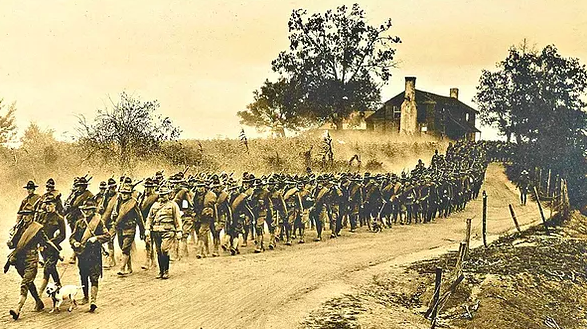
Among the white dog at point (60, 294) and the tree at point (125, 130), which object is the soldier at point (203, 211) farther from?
the white dog at point (60, 294)

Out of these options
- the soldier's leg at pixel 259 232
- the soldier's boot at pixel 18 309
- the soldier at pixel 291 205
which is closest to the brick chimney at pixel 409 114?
the soldier at pixel 291 205

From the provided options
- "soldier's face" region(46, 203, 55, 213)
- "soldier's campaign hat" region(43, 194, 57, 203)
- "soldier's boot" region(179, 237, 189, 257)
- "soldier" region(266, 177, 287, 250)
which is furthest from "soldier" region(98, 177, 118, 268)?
"soldier" region(266, 177, 287, 250)

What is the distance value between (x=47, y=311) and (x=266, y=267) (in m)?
4.94

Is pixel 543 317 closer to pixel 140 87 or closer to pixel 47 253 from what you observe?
pixel 47 253

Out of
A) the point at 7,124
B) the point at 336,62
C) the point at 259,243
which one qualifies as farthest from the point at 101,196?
the point at 336,62

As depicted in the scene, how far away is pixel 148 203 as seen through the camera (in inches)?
454

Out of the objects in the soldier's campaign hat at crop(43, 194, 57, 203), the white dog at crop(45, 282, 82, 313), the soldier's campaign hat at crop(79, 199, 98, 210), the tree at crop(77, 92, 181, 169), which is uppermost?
the tree at crop(77, 92, 181, 169)

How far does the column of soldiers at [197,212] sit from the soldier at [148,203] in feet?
0.08

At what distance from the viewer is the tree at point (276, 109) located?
20.0m

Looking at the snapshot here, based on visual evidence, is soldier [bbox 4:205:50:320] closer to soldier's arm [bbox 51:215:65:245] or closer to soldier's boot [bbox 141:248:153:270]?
soldier's arm [bbox 51:215:65:245]

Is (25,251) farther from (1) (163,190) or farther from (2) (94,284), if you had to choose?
(1) (163,190)

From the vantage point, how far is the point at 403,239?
1644cm

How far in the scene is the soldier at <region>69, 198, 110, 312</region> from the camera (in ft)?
27.8

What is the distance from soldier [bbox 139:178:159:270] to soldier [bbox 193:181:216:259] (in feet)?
4.23
